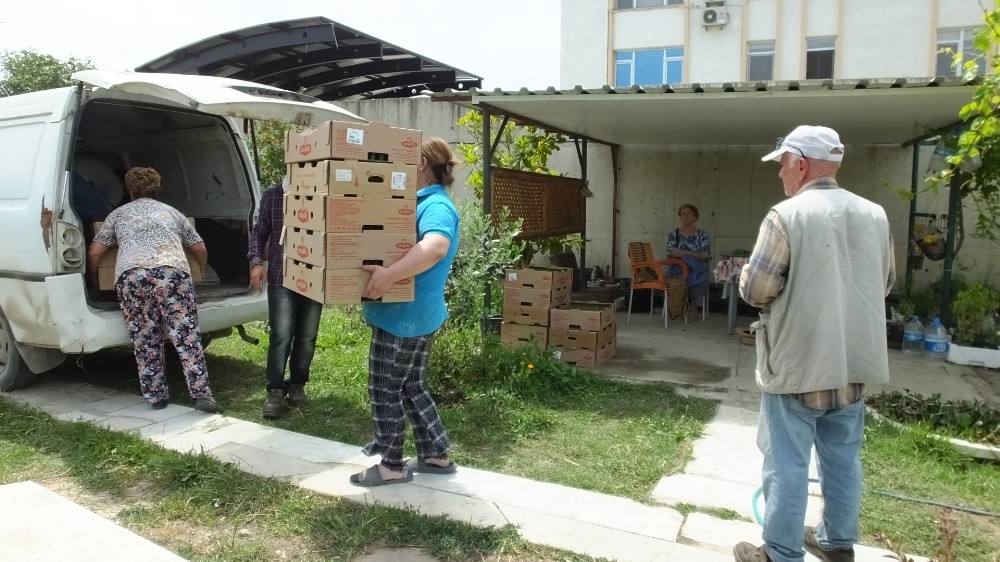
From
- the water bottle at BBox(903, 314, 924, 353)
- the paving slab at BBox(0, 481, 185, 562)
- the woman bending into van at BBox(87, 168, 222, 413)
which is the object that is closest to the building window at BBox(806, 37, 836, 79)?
the water bottle at BBox(903, 314, 924, 353)

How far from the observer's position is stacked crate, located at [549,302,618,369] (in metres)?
5.96

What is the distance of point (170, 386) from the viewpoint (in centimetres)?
538

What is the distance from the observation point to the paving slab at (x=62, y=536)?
2723mm

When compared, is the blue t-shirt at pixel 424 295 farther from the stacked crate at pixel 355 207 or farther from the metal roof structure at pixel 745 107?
the metal roof structure at pixel 745 107

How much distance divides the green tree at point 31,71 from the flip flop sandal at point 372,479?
24579mm

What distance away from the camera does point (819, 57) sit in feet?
51.6

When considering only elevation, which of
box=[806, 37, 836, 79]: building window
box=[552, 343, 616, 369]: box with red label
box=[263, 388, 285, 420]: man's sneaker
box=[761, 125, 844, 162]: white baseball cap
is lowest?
box=[263, 388, 285, 420]: man's sneaker

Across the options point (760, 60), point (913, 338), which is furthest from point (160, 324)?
point (760, 60)

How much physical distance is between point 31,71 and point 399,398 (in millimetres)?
26216

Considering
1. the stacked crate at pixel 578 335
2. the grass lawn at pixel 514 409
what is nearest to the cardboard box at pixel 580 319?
the stacked crate at pixel 578 335

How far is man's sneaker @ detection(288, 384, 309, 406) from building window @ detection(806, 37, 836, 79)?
1448 centimetres

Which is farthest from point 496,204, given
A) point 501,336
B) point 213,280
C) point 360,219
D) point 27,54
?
point 27,54

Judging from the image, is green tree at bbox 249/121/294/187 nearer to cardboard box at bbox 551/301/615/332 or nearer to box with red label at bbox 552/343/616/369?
cardboard box at bbox 551/301/615/332

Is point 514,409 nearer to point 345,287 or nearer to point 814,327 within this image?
point 345,287
